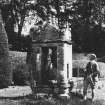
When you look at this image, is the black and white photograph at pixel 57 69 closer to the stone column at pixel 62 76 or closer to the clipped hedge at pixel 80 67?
the stone column at pixel 62 76

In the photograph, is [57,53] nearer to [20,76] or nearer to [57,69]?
[57,69]

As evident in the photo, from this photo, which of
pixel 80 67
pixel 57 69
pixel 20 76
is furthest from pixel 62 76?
pixel 80 67

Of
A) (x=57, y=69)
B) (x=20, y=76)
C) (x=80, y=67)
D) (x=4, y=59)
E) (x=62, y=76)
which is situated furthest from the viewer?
(x=80, y=67)

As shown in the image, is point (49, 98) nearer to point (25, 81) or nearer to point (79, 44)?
point (25, 81)

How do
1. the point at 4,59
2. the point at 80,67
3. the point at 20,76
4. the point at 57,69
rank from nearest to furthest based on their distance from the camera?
the point at 57,69 < the point at 4,59 < the point at 20,76 < the point at 80,67

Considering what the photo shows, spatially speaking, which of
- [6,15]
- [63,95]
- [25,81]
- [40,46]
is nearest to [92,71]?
[63,95]

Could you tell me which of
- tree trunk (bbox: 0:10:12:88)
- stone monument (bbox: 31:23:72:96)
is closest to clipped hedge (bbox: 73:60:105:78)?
tree trunk (bbox: 0:10:12:88)

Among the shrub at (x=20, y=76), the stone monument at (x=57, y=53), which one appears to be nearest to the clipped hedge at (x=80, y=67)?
the shrub at (x=20, y=76)

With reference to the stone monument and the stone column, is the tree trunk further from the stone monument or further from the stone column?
the stone column

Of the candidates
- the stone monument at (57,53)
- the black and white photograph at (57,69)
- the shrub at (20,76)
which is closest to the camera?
the black and white photograph at (57,69)

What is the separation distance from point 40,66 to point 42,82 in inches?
31.4

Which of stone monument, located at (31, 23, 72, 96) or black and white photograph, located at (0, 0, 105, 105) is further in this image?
stone monument, located at (31, 23, 72, 96)

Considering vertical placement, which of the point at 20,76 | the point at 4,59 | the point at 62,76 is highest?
the point at 4,59

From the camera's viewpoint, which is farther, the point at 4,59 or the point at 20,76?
the point at 20,76
